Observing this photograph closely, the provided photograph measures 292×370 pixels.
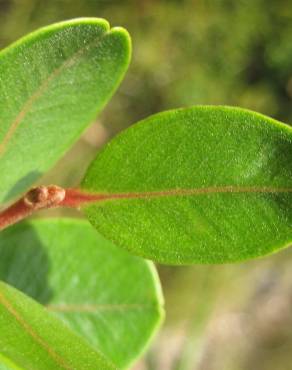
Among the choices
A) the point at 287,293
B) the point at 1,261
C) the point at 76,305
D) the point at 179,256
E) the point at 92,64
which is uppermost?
the point at 92,64

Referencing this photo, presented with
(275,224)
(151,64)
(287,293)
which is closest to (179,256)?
(275,224)

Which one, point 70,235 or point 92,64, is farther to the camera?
point 70,235

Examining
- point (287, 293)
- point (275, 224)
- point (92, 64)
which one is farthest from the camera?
point (287, 293)

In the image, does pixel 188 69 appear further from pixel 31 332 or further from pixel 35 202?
pixel 31 332

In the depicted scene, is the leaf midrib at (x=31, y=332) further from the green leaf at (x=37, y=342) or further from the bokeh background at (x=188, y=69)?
the bokeh background at (x=188, y=69)

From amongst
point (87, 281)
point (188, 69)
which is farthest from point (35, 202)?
point (188, 69)

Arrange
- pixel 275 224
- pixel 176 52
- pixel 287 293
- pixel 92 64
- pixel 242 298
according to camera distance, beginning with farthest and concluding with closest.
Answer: pixel 287 293 < pixel 242 298 < pixel 176 52 < pixel 92 64 < pixel 275 224

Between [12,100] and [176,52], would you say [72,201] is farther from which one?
[176,52]
